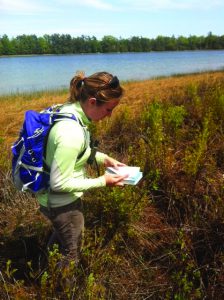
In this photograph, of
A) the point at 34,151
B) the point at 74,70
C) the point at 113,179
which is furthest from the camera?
the point at 74,70

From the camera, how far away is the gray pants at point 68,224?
2691mm

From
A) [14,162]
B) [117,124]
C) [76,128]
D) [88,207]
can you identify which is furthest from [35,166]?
[117,124]

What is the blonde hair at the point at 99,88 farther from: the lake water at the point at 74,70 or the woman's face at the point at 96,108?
the lake water at the point at 74,70

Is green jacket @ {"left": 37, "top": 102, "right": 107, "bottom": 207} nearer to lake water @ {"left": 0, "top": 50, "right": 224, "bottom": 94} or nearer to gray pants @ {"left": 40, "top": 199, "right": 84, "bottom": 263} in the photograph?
gray pants @ {"left": 40, "top": 199, "right": 84, "bottom": 263}

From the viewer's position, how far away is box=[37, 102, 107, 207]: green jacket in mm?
2342

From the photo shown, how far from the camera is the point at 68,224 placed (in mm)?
2742

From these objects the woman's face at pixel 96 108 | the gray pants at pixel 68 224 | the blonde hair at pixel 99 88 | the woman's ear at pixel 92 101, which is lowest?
the gray pants at pixel 68 224

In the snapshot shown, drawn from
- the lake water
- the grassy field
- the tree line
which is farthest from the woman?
the tree line

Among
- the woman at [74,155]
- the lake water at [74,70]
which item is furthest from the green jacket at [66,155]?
the lake water at [74,70]

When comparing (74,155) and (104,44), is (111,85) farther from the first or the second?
(104,44)

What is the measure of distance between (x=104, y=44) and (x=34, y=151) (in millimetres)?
119987

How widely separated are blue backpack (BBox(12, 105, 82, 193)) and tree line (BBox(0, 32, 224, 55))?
111336 mm

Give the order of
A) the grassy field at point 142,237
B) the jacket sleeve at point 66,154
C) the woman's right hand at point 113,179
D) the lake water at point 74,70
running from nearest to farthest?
1. the jacket sleeve at point 66,154
2. the woman's right hand at point 113,179
3. the grassy field at point 142,237
4. the lake water at point 74,70

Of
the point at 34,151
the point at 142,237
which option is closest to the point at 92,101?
the point at 34,151
